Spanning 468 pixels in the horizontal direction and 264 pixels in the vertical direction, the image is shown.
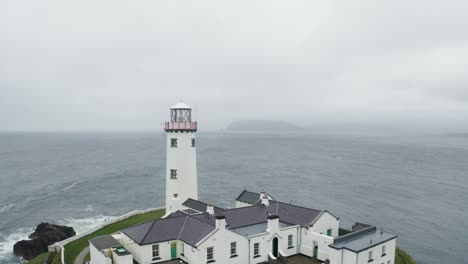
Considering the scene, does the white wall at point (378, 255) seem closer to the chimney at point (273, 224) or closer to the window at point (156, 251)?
the chimney at point (273, 224)

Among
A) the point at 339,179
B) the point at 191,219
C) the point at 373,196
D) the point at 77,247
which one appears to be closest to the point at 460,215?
the point at 373,196

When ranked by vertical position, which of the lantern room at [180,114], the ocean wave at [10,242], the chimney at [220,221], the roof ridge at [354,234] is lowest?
the ocean wave at [10,242]

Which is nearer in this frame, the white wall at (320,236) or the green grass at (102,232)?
the white wall at (320,236)

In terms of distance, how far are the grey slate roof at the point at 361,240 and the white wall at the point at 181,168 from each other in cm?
1606

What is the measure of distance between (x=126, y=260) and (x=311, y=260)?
1427 cm

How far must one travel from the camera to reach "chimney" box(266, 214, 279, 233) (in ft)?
85.2

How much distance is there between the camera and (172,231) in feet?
84.6

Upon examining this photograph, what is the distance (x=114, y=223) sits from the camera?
39.2 m

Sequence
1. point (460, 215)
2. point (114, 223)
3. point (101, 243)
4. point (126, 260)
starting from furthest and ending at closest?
point (460, 215)
point (114, 223)
point (101, 243)
point (126, 260)

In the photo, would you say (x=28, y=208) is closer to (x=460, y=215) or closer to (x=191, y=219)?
(x=191, y=219)

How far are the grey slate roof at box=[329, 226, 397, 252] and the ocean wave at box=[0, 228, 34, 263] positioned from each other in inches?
1371

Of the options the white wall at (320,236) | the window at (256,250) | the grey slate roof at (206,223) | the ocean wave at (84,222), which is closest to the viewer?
the grey slate roof at (206,223)

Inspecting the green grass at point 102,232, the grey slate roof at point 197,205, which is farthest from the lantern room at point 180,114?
the green grass at point 102,232

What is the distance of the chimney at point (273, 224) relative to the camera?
1023 inches
